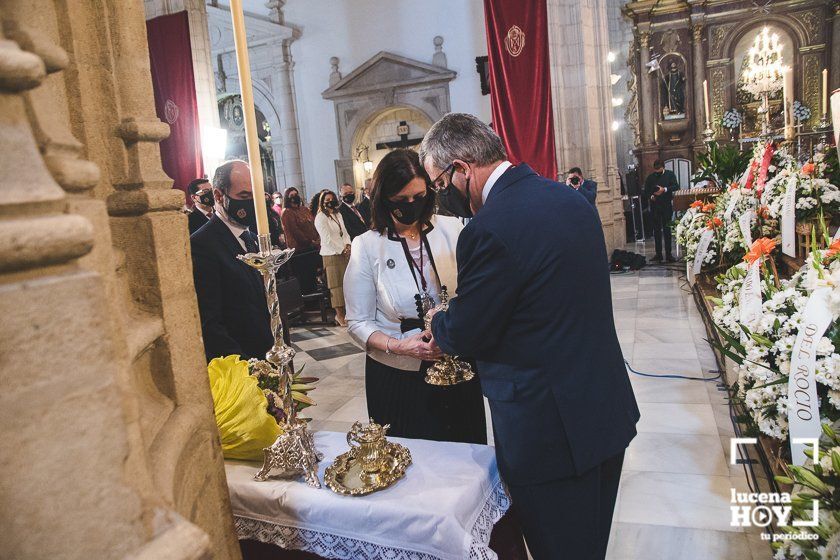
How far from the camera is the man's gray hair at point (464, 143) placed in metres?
1.71

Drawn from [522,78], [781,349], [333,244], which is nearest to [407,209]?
[781,349]

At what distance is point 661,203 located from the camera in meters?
10.2

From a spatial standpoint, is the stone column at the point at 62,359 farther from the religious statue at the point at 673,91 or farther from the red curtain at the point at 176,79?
the religious statue at the point at 673,91

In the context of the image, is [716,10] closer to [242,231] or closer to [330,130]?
[330,130]

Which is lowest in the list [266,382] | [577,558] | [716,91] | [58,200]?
[577,558]

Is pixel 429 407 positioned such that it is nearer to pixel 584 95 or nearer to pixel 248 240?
pixel 248 240

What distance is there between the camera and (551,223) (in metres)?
1.47

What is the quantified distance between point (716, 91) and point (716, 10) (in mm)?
1706

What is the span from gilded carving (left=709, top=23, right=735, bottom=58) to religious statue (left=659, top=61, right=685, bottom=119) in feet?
2.58

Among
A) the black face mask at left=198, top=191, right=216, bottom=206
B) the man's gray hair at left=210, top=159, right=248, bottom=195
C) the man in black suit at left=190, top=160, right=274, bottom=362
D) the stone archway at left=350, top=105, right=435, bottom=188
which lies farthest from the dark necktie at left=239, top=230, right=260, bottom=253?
the stone archway at left=350, top=105, right=435, bottom=188

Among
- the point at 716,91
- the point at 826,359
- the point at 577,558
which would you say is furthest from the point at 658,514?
the point at 716,91

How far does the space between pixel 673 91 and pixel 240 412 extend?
1435 centimetres

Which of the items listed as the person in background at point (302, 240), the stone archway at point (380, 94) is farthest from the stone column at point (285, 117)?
the person in background at point (302, 240)

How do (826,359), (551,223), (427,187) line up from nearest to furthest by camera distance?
(551,223) → (826,359) → (427,187)
